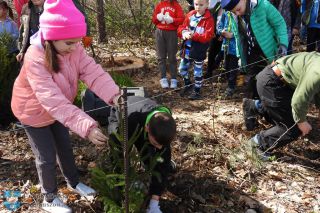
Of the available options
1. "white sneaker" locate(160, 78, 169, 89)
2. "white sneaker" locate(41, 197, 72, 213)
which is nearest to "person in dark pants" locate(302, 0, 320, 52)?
"white sneaker" locate(160, 78, 169, 89)

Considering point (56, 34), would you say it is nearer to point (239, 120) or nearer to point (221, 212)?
point (221, 212)

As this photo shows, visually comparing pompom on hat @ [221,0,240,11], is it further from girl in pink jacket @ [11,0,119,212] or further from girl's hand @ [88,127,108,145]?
girl's hand @ [88,127,108,145]

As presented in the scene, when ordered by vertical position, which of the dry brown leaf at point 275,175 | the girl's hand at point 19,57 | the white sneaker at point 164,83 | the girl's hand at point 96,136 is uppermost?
the girl's hand at point 19,57

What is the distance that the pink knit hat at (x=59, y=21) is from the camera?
2.59 meters

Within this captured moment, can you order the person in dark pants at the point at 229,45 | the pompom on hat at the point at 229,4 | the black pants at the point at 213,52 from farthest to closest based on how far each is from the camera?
the black pants at the point at 213,52 → the person in dark pants at the point at 229,45 → the pompom on hat at the point at 229,4

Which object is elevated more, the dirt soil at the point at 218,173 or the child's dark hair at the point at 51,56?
the child's dark hair at the point at 51,56

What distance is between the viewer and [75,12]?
2654 millimetres

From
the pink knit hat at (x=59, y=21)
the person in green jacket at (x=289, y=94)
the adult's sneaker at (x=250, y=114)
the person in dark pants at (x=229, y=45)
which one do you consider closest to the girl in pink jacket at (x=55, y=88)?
the pink knit hat at (x=59, y=21)

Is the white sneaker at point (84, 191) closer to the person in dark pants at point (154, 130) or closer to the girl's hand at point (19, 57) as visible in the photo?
the person in dark pants at point (154, 130)

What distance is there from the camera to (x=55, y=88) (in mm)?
2613

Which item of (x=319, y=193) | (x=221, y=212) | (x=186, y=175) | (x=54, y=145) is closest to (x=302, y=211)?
(x=319, y=193)

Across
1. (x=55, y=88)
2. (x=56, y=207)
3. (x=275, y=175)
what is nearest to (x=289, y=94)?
(x=275, y=175)

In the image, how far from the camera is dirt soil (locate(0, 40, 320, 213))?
11.2 feet

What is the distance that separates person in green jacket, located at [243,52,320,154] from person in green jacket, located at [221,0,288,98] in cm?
63
